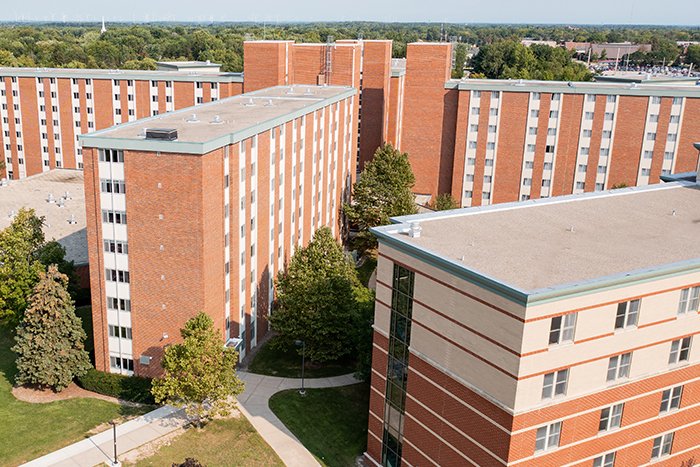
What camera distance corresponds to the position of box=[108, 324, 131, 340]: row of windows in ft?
158

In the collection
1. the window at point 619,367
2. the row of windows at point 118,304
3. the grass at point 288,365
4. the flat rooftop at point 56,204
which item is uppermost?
the window at point 619,367

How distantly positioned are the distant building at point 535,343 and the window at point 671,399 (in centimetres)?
8

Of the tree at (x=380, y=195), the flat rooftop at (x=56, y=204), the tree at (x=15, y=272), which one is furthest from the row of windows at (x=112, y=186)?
the tree at (x=380, y=195)

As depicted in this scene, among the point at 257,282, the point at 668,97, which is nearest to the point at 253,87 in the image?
the point at 257,282

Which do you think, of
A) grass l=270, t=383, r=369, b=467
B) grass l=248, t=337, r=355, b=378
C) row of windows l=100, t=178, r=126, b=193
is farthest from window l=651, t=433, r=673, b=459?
row of windows l=100, t=178, r=126, b=193

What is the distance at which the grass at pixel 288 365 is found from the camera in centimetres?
5181

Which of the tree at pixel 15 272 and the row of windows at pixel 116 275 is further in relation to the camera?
the tree at pixel 15 272

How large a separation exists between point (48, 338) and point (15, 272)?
36.3ft

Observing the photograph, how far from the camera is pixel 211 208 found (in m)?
45.3

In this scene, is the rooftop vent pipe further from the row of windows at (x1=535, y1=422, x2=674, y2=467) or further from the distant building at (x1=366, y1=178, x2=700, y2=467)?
the row of windows at (x1=535, y1=422, x2=674, y2=467)

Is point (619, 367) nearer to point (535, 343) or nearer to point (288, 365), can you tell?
point (535, 343)

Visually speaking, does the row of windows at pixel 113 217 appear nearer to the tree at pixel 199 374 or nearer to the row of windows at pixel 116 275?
the row of windows at pixel 116 275

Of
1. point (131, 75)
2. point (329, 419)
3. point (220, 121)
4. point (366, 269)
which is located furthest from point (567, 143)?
point (131, 75)

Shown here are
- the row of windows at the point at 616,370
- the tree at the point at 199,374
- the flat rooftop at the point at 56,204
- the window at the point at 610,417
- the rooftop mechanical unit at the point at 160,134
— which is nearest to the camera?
the row of windows at the point at 616,370
